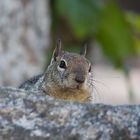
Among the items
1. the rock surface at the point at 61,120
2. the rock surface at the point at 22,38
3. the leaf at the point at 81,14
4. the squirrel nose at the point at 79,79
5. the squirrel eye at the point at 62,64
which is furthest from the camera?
the leaf at the point at 81,14

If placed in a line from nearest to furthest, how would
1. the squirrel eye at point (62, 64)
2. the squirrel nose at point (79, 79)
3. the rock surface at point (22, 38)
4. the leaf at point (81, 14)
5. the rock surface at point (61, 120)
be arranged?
the rock surface at point (61, 120), the squirrel nose at point (79, 79), the squirrel eye at point (62, 64), the rock surface at point (22, 38), the leaf at point (81, 14)

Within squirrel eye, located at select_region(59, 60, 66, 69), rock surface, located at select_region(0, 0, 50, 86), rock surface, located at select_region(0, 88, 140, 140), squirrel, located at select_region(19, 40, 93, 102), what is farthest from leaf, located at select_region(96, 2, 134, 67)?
rock surface, located at select_region(0, 88, 140, 140)

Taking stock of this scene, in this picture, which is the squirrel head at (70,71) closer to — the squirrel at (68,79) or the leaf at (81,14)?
the squirrel at (68,79)

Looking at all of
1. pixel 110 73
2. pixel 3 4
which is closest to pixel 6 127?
pixel 3 4

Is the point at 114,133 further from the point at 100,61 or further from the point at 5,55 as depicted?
the point at 100,61

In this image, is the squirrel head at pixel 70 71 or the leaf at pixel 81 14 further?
the leaf at pixel 81 14

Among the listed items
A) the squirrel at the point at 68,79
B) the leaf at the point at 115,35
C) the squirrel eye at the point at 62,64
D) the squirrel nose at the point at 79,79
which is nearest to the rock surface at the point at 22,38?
the leaf at the point at 115,35
